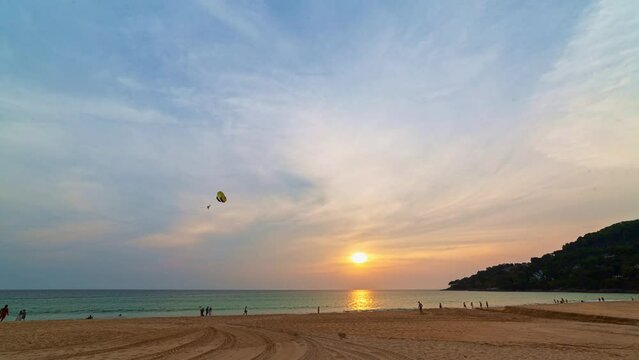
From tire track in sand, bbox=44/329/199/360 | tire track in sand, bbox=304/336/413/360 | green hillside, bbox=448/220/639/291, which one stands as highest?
green hillside, bbox=448/220/639/291

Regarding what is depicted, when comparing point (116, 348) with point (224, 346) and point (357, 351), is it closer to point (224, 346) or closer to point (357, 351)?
point (224, 346)

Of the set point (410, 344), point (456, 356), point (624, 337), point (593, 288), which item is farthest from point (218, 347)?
point (593, 288)

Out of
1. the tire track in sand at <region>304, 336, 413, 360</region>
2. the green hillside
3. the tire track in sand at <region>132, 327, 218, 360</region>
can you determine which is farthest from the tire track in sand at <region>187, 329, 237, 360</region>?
the green hillside

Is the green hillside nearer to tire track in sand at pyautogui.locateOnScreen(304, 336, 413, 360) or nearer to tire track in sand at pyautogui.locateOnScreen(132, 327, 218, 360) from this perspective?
tire track in sand at pyautogui.locateOnScreen(304, 336, 413, 360)

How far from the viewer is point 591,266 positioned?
487 feet

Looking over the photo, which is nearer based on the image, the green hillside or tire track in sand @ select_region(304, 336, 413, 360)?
tire track in sand @ select_region(304, 336, 413, 360)

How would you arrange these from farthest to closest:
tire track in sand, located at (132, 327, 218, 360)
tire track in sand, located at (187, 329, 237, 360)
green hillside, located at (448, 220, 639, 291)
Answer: green hillside, located at (448, 220, 639, 291) → tire track in sand, located at (187, 329, 237, 360) → tire track in sand, located at (132, 327, 218, 360)

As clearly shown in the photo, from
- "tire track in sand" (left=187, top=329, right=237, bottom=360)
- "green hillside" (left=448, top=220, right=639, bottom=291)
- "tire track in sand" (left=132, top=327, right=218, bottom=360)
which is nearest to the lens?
"tire track in sand" (left=132, top=327, right=218, bottom=360)

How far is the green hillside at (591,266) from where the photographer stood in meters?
132

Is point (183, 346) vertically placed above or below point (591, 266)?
below

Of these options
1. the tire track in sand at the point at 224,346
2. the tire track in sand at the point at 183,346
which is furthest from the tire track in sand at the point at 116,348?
the tire track in sand at the point at 224,346

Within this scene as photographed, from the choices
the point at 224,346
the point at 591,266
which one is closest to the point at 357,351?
the point at 224,346

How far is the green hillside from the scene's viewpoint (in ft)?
435

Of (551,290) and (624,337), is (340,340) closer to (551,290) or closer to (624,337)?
(624,337)
